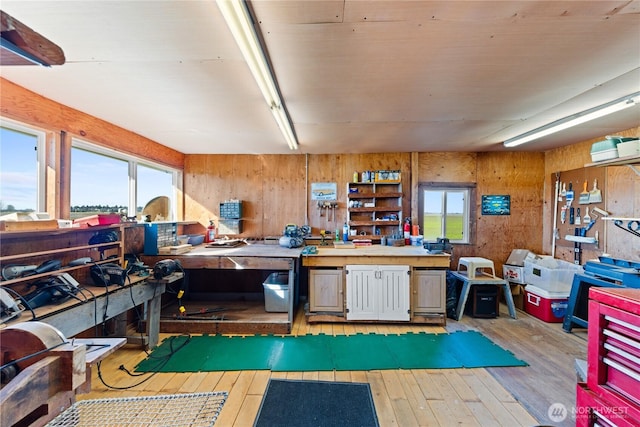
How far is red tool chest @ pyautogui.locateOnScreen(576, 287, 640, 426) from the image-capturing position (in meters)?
1.02

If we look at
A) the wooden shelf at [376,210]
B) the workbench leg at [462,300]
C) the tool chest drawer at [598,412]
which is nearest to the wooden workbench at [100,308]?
the wooden shelf at [376,210]

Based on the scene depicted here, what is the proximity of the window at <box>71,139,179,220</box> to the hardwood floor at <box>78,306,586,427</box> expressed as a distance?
1.72 meters

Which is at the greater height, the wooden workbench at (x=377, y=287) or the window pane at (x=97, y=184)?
the window pane at (x=97, y=184)

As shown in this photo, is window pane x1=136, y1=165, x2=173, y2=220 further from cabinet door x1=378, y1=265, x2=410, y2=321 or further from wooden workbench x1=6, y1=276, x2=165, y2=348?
cabinet door x1=378, y1=265, x2=410, y2=321

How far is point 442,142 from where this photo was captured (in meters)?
3.97

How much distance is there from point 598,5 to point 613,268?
2.94 meters

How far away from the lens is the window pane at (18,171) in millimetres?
2176

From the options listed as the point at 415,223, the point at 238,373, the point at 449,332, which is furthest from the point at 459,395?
the point at 415,223

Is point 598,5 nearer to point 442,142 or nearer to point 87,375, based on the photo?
point 442,142

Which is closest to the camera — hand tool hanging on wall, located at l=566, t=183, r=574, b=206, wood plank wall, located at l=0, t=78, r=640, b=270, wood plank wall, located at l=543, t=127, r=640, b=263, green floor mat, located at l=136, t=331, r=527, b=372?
green floor mat, located at l=136, t=331, r=527, b=372

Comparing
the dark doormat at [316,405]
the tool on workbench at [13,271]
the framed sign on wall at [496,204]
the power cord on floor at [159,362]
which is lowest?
the power cord on floor at [159,362]

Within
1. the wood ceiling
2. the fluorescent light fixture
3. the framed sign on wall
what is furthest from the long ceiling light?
the framed sign on wall

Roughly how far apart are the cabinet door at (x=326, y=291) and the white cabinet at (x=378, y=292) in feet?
0.41

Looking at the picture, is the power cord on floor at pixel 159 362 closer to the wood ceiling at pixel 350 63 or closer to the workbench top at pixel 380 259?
the workbench top at pixel 380 259
